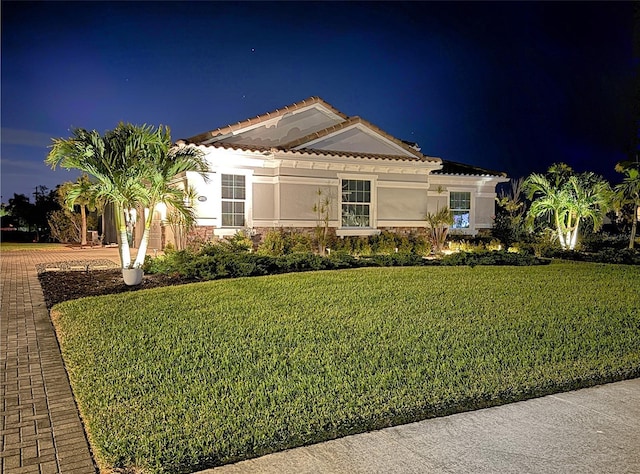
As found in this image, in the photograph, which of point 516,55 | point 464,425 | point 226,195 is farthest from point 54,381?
point 516,55

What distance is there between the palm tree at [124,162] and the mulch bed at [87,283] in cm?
61

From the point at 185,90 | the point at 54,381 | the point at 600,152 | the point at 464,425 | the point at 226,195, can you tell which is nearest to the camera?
the point at 464,425

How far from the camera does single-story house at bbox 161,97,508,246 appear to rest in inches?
677

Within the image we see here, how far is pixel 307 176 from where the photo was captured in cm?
1819

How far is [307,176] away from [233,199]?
277cm

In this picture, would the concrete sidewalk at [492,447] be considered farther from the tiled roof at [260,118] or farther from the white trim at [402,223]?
the white trim at [402,223]

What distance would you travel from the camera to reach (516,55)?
129 ft

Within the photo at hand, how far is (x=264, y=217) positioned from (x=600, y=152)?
48359mm

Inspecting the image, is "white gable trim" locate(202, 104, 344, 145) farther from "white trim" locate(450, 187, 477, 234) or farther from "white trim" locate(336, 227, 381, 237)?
"white trim" locate(450, 187, 477, 234)

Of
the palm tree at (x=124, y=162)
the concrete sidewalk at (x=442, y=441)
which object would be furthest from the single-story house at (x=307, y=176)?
the concrete sidewalk at (x=442, y=441)

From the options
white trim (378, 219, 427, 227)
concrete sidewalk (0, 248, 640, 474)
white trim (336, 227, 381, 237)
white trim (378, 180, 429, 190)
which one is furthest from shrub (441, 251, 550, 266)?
concrete sidewalk (0, 248, 640, 474)

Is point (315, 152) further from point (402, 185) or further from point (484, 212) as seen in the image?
point (484, 212)

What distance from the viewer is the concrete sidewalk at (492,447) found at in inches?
142

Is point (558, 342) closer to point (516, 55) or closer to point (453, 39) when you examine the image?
point (453, 39)
